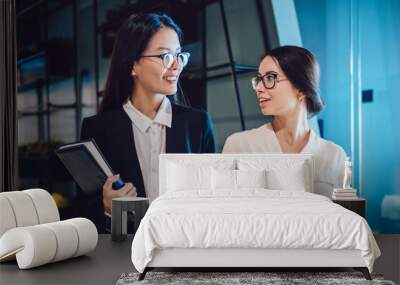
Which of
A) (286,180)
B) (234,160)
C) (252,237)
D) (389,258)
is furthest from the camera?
(234,160)

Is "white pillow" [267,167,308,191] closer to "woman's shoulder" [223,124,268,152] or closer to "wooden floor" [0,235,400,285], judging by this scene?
"woman's shoulder" [223,124,268,152]

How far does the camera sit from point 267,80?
6.68 meters

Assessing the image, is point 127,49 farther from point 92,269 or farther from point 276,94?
point 92,269

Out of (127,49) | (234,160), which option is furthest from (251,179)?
(127,49)

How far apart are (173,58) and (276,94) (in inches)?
47.8

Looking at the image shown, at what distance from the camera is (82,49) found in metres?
6.86

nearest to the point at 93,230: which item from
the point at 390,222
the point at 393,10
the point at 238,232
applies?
the point at 238,232

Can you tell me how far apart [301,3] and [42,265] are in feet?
12.8

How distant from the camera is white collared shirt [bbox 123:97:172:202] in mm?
6660

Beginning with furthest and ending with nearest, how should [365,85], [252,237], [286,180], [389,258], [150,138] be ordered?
[150,138] → [365,85] → [286,180] → [389,258] → [252,237]

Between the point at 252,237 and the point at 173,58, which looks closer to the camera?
the point at 252,237

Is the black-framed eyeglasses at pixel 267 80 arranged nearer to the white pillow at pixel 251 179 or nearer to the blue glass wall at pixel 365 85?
the blue glass wall at pixel 365 85

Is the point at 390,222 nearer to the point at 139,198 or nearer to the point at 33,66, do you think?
the point at 139,198

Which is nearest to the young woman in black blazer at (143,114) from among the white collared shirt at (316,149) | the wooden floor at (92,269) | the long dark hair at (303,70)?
the white collared shirt at (316,149)
